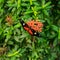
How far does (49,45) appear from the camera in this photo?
13.3 ft

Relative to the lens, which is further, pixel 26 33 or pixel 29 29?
pixel 26 33

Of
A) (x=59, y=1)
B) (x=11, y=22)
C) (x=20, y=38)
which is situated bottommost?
(x=20, y=38)

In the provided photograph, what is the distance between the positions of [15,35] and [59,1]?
83 cm

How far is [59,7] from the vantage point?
399 cm

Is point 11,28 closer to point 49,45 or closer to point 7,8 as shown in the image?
point 7,8

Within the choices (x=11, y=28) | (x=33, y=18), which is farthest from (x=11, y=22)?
(x=33, y=18)

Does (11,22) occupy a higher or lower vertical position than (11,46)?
higher

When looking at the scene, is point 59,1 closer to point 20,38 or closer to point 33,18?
point 33,18

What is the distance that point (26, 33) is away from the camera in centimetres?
378

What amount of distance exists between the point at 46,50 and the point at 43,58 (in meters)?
0.18

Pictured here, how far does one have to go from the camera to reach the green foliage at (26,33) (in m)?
3.74

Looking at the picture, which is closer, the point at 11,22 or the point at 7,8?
the point at 11,22

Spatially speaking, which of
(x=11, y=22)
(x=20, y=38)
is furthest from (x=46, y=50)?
(x=11, y=22)

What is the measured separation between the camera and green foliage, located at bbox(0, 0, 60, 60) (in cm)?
374
